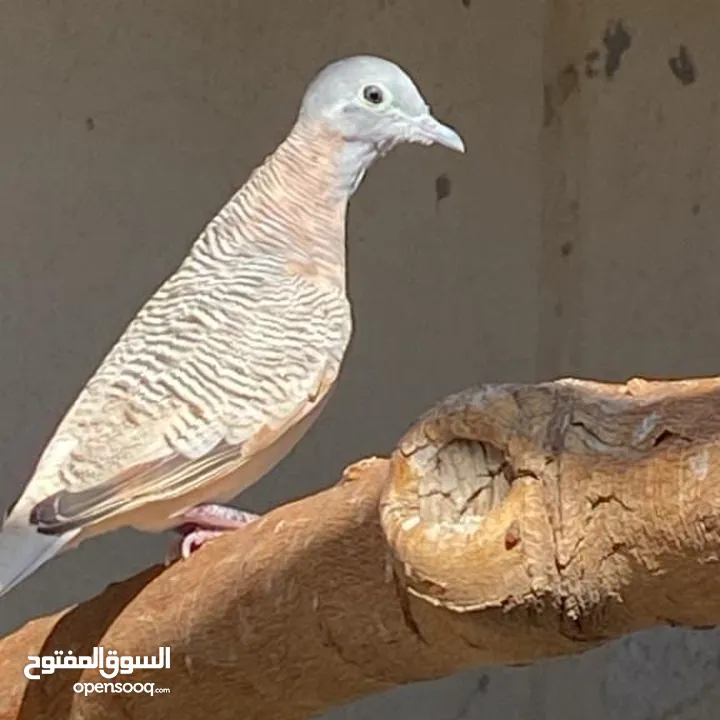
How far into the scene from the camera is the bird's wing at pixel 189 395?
1299 millimetres

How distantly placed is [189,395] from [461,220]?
83 cm

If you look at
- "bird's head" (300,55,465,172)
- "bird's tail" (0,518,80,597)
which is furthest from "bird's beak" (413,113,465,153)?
"bird's tail" (0,518,80,597)

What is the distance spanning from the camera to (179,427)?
4.44ft

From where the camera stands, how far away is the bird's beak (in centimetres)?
154

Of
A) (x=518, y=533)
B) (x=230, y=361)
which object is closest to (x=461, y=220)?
(x=230, y=361)

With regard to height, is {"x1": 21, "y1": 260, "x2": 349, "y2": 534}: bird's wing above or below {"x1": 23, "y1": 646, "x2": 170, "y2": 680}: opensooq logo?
above

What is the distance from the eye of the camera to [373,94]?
1546 mm

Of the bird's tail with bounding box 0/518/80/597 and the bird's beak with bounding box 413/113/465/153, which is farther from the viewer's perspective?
the bird's beak with bounding box 413/113/465/153

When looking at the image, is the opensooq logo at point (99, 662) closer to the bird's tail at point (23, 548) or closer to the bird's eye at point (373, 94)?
the bird's tail at point (23, 548)

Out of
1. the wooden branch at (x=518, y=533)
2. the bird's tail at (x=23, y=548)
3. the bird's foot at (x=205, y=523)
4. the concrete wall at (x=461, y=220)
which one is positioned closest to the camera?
the wooden branch at (x=518, y=533)

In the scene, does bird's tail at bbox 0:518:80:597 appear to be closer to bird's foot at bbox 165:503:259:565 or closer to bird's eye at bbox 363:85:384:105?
bird's foot at bbox 165:503:259:565

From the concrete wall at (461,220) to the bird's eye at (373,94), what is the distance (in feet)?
1.78

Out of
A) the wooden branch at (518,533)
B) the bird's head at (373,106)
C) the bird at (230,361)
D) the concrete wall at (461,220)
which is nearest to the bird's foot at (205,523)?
the bird at (230,361)

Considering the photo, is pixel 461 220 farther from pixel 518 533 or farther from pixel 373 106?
pixel 518 533
